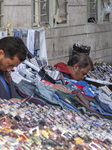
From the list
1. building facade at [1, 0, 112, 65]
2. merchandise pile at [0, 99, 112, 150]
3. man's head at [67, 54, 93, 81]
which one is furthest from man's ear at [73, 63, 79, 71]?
merchandise pile at [0, 99, 112, 150]

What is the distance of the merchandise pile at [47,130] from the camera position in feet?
7.13

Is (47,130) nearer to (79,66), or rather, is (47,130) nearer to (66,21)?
(79,66)

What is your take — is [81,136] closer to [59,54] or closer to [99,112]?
[99,112]

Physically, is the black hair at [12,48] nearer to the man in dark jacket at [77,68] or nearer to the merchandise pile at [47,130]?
the merchandise pile at [47,130]

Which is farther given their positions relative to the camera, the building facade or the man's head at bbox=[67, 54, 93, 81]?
the building facade

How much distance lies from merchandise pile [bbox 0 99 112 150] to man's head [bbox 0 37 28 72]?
40 centimetres

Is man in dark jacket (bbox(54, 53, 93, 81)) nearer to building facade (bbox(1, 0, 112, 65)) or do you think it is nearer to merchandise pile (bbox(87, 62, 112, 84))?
merchandise pile (bbox(87, 62, 112, 84))

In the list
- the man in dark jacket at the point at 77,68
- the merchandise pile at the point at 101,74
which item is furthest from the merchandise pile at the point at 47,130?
the merchandise pile at the point at 101,74

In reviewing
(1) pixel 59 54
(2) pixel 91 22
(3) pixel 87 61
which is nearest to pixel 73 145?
(3) pixel 87 61

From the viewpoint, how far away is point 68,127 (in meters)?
2.57

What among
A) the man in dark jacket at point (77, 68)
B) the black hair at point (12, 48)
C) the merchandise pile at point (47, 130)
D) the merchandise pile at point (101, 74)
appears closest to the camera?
the merchandise pile at point (47, 130)

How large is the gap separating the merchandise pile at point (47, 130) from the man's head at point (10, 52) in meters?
0.40

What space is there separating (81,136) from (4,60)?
102cm

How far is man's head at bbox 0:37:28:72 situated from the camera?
2996mm
